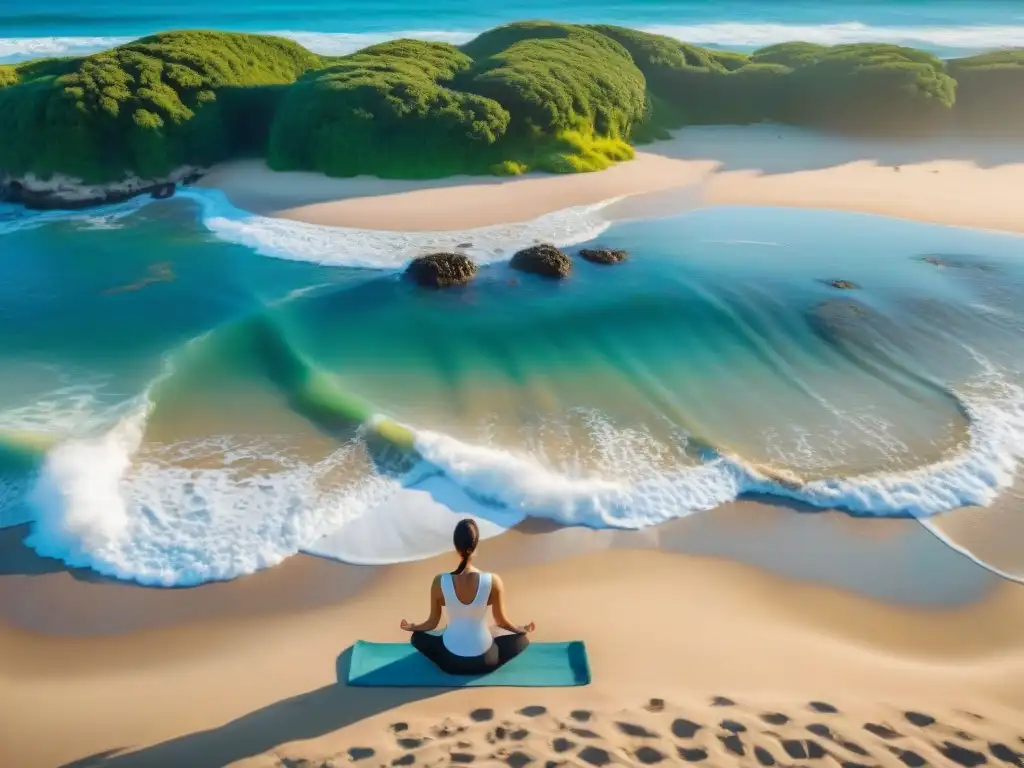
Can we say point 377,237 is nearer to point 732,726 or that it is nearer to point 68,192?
point 68,192

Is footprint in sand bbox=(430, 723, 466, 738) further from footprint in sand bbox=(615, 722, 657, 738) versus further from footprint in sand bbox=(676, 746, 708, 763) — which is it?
footprint in sand bbox=(676, 746, 708, 763)

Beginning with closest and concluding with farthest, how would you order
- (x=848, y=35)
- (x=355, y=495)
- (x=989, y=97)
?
(x=355, y=495) → (x=989, y=97) → (x=848, y=35)

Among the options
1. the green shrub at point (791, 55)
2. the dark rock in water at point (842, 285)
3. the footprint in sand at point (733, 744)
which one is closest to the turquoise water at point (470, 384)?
the dark rock in water at point (842, 285)

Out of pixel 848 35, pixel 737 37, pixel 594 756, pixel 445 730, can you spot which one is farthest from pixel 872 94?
pixel 848 35

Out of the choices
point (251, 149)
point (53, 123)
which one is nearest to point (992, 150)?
point (251, 149)

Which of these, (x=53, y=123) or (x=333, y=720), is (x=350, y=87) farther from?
(x=333, y=720)

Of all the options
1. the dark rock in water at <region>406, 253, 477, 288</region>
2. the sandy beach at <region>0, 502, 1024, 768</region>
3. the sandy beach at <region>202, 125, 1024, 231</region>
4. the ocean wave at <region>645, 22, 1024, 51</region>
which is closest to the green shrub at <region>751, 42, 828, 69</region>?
the sandy beach at <region>202, 125, 1024, 231</region>
